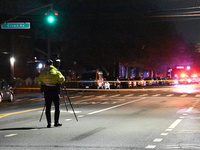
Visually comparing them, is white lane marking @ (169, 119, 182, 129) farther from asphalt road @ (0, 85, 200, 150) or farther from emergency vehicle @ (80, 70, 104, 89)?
emergency vehicle @ (80, 70, 104, 89)

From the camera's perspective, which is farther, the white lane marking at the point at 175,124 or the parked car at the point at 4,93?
the parked car at the point at 4,93

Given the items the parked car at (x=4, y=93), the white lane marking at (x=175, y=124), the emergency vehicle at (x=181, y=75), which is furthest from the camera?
the emergency vehicle at (x=181, y=75)

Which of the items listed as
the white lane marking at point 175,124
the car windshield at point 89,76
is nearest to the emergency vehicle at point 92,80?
the car windshield at point 89,76

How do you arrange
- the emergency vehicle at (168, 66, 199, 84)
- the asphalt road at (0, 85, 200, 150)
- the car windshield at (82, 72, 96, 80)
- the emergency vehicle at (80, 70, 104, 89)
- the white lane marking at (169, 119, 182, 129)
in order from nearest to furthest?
the asphalt road at (0, 85, 200, 150)
the white lane marking at (169, 119, 182, 129)
the emergency vehicle at (80, 70, 104, 89)
the car windshield at (82, 72, 96, 80)
the emergency vehicle at (168, 66, 199, 84)

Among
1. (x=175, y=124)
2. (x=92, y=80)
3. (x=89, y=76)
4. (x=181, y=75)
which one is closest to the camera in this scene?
(x=175, y=124)

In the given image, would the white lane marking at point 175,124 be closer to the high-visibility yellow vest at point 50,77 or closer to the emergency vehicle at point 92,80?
the high-visibility yellow vest at point 50,77

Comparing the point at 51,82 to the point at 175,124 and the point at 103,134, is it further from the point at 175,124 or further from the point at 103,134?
the point at 175,124

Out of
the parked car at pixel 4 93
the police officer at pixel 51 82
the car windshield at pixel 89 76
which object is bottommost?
the parked car at pixel 4 93

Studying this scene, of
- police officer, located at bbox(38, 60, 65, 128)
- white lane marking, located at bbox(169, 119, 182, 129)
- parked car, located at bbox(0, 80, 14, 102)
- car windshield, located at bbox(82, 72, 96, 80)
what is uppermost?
car windshield, located at bbox(82, 72, 96, 80)

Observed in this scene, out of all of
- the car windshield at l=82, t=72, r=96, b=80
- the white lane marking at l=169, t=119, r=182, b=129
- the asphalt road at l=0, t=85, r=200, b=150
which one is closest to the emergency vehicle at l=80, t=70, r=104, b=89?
the car windshield at l=82, t=72, r=96, b=80

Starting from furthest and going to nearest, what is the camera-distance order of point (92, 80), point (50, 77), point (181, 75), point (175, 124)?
point (181, 75) < point (92, 80) < point (175, 124) < point (50, 77)

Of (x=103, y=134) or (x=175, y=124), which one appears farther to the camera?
(x=175, y=124)

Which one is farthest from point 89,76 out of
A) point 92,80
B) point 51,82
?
point 51,82

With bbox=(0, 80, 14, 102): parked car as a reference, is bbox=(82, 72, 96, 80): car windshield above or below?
above
